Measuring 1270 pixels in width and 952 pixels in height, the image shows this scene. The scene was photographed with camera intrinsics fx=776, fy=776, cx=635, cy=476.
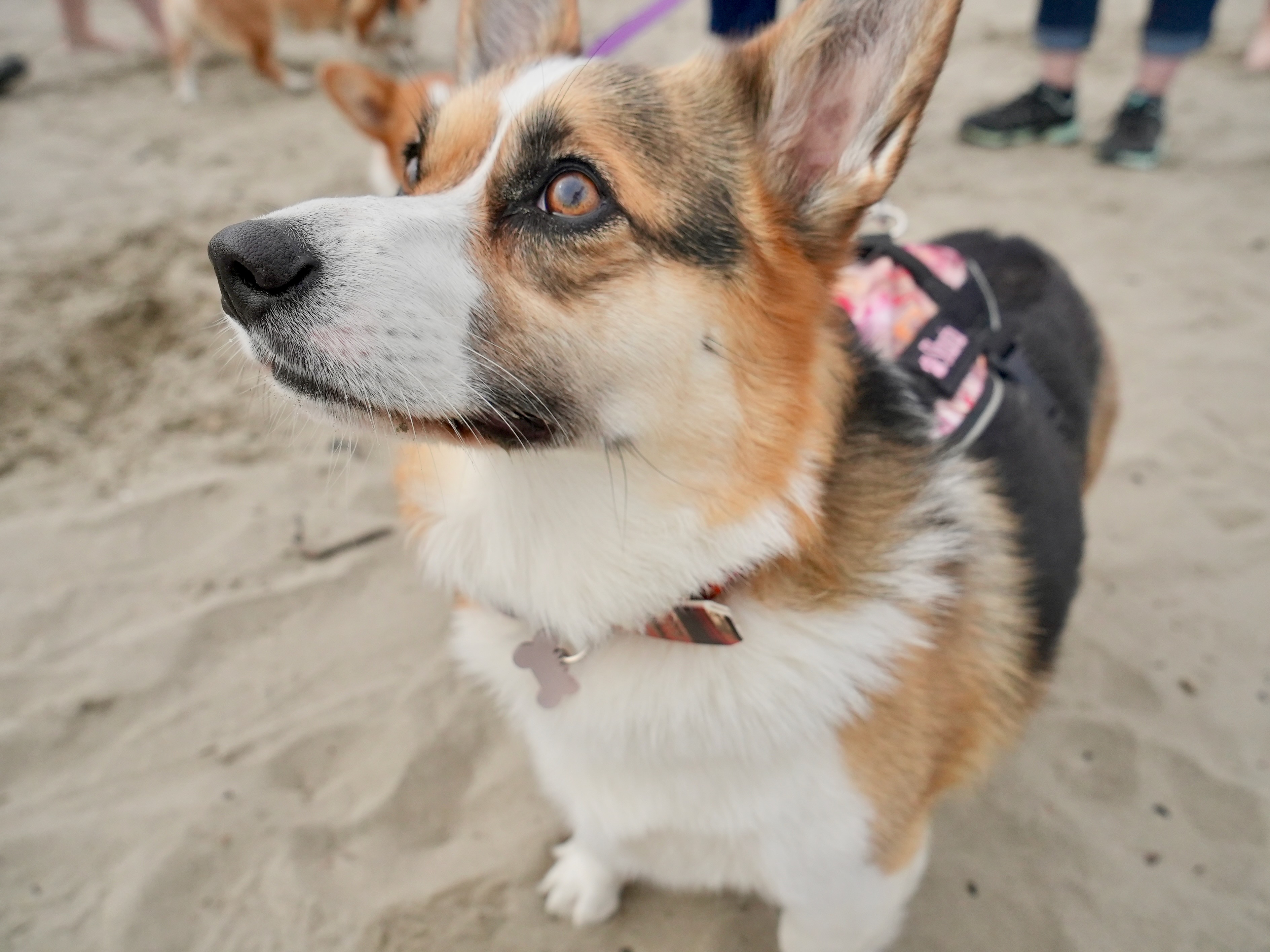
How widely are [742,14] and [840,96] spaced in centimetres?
259

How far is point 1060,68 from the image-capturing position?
17.2ft

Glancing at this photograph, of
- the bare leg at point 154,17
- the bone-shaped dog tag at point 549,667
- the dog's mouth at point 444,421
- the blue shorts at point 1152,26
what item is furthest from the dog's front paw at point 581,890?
the bare leg at point 154,17

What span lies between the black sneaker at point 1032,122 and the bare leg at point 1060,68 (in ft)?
0.11

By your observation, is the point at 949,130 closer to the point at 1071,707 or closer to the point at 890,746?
the point at 1071,707

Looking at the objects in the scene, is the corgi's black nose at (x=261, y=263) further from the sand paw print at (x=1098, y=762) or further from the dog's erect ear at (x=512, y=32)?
the sand paw print at (x=1098, y=762)

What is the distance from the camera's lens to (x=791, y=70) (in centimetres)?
145

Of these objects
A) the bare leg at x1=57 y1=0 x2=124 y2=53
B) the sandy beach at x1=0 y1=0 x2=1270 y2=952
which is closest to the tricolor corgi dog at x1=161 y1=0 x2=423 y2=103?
the bare leg at x1=57 y1=0 x2=124 y2=53

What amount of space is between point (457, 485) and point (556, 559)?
0.89 ft

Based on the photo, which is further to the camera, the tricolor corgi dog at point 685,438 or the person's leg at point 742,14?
the person's leg at point 742,14

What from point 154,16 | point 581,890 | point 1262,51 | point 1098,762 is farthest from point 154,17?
point 1262,51

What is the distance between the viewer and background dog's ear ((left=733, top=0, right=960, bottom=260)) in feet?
4.13

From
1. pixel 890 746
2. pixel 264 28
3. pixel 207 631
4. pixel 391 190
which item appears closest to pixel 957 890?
pixel 890 746

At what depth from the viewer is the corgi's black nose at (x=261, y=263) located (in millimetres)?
1136

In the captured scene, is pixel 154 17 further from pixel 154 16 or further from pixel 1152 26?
pixel 1152 26
